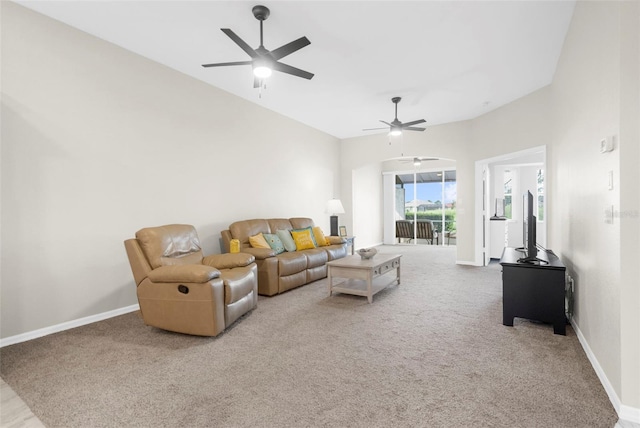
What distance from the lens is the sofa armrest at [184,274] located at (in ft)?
8.85

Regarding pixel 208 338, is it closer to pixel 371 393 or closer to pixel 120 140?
pixel 371 393

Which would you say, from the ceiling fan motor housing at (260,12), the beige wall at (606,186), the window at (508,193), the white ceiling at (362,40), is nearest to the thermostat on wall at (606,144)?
the beige wall at (606,186)

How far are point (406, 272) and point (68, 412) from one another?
4848mm

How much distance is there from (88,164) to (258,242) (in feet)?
7.23

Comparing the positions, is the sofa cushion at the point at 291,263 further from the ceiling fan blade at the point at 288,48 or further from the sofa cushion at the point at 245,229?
the ceiling fan blade at the point at 288,48

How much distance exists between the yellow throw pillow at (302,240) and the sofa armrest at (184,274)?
7.67 ft

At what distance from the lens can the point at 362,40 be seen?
11.1 feet

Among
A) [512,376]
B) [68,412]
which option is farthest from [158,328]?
[512,376]

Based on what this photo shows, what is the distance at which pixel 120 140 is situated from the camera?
11.6 ft

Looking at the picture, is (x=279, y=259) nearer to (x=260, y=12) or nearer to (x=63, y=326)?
(x=63, y=326)

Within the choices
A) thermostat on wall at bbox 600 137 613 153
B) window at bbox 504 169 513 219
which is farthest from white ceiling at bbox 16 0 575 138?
window at bbox 504 169 513 219

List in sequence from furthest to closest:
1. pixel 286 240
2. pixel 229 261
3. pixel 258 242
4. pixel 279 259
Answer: pixel 286 240
pixel 258 242
pixel 279 259
pixel 229 261

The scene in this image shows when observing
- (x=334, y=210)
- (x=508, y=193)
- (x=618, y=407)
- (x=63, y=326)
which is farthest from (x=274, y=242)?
(x=508, y=193)

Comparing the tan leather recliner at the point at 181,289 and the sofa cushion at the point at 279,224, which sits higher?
the sofa cushion at the point at 279,224
